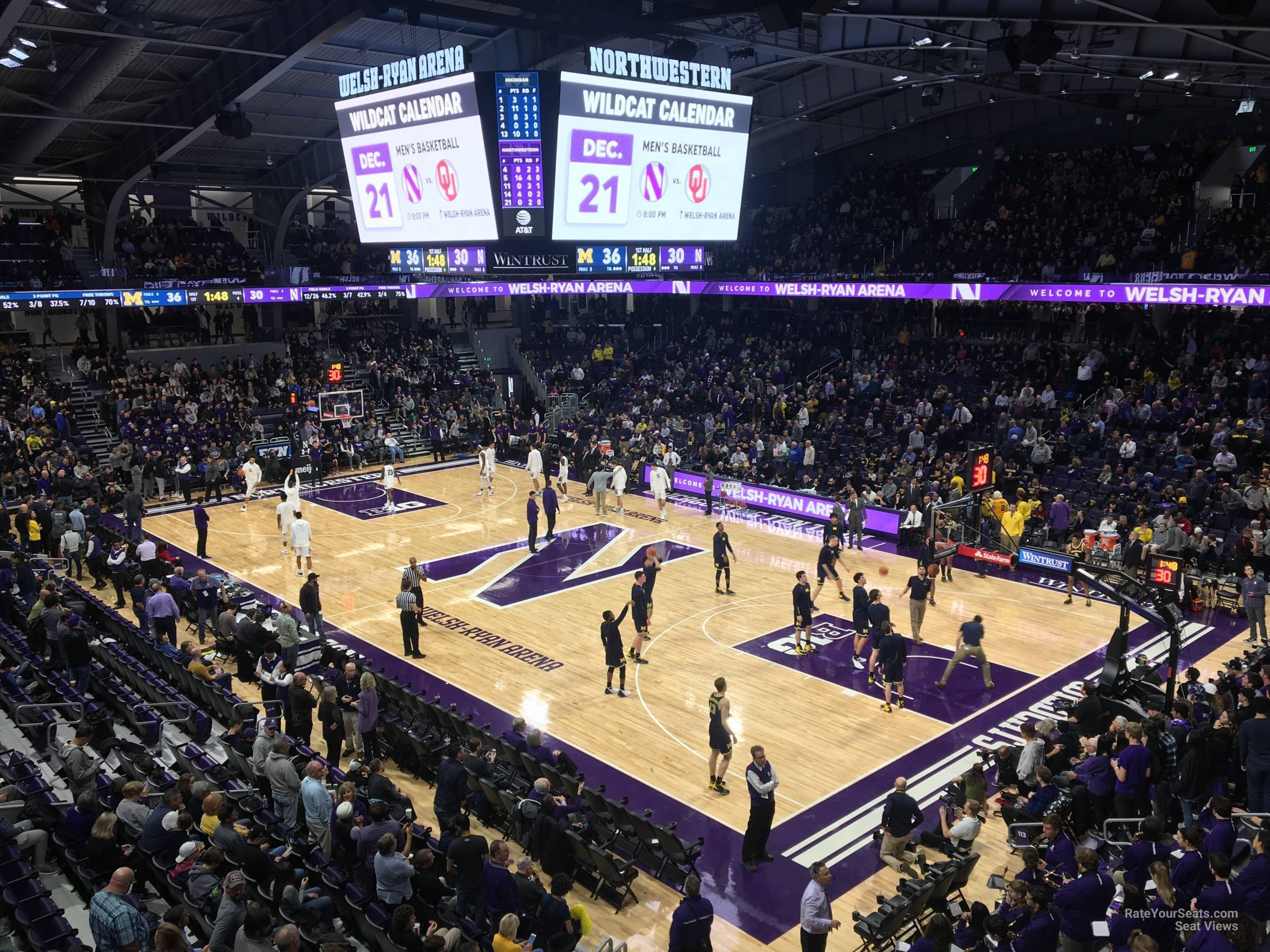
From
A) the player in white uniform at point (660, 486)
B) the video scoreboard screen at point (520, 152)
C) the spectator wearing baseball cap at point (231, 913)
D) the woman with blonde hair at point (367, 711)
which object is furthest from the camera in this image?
the player in white uniform at point (660, 486)

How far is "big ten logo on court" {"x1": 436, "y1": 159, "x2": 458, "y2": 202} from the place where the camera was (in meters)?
18.8

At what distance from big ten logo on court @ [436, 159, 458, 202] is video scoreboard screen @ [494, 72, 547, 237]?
111cm

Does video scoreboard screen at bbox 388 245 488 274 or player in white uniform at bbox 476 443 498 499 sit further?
player in white uniform at bbox 476 443 498 499

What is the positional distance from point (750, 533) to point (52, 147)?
26176 millimetres

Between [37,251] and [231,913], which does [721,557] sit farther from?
[37,251]

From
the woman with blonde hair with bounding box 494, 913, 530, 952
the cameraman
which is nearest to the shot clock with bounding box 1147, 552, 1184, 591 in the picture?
the cameraman

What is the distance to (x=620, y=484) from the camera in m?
26.8

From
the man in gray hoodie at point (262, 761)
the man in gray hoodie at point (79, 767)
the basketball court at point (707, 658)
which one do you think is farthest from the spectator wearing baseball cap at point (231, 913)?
the basketball court at point (707, 658)

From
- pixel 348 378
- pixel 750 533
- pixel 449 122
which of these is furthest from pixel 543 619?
pixel 348 378

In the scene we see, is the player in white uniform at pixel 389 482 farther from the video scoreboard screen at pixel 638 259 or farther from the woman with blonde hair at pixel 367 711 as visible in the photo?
the woman with blonde hair at pixel 367 711

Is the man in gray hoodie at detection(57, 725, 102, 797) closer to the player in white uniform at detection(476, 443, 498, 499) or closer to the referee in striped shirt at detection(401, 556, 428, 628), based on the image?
the referee in striped shirt at detection(401, 556, 428, 628)

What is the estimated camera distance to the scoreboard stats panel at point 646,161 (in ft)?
60.1

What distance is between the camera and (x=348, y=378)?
3916cm

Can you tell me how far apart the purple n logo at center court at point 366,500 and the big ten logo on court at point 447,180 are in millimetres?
10929
